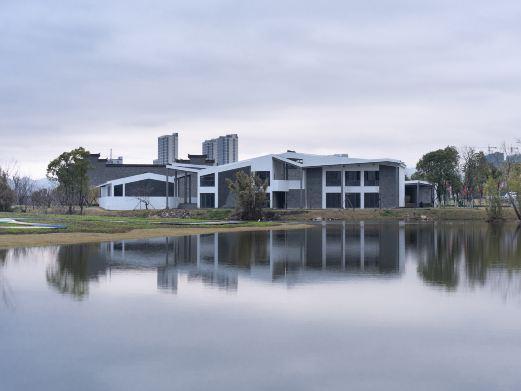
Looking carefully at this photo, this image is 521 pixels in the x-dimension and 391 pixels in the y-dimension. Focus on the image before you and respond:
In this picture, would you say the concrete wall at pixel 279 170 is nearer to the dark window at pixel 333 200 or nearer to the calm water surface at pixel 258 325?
the dark window at pixel 333 200

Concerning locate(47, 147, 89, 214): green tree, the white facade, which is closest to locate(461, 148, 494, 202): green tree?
the white facade

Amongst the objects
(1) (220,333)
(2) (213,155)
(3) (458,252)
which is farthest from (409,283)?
(2) (213,155)

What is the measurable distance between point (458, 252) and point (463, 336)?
1596 cm

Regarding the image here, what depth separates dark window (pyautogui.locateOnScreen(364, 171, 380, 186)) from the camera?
238 ft

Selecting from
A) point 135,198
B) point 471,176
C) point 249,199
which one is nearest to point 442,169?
point 471,176

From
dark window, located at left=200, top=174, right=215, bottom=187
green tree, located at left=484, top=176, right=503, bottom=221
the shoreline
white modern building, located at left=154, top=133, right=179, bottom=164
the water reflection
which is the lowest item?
the water reflection

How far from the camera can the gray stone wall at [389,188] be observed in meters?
72.4

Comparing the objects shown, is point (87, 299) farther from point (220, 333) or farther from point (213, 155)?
point (213, 155)

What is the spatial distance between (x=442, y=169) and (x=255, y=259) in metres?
63.7

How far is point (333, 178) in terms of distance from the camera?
73562 mm

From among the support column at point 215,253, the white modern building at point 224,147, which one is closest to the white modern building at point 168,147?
the white modern building at point 224,147

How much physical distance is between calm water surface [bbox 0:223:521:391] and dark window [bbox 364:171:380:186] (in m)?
52.5

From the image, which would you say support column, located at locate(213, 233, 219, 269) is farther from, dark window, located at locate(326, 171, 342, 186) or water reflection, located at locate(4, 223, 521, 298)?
dark window, located at locate(326, 171, 342, 186)

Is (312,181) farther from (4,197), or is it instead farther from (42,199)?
(42,199)
